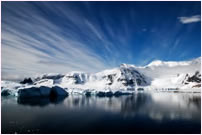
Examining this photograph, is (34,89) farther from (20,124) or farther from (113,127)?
(113,127)

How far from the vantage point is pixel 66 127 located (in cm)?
1750

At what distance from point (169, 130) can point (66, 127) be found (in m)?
11.7

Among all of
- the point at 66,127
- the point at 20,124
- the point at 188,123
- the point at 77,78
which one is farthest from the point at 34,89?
the point at 77,78

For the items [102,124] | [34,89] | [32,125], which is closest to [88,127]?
[102,124]

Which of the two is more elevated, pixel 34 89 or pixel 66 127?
pixel 34 89

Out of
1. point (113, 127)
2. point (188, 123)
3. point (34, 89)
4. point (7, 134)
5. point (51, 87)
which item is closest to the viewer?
point (7, 134)

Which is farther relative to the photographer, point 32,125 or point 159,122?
point 159,122

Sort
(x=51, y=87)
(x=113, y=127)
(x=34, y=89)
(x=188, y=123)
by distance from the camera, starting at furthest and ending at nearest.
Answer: (x=51, y=87) → (x=34, y=89) → (x=188, y=123) → (x=113, y=127)

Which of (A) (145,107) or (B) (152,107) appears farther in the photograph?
(A) (145,107)

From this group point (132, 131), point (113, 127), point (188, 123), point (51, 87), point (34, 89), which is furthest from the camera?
point (51, 87)

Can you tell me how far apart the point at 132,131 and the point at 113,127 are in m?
2.36

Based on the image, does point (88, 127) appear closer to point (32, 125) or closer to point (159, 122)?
point (32, 125)

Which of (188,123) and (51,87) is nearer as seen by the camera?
(188,123)

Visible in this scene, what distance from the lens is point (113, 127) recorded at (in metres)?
17.7
